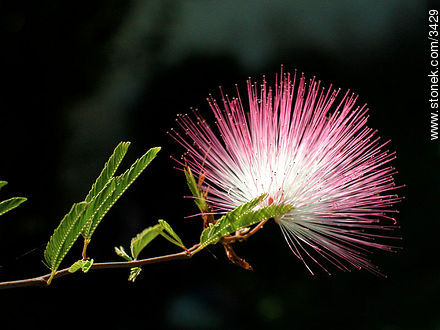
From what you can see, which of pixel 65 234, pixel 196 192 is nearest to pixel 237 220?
pixel 196 192

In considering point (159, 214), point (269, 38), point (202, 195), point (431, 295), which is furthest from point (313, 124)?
point (431, 295)

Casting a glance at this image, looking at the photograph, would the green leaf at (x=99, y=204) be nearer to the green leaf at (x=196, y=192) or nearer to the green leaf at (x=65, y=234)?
the green leaf at (x=65, y=234)

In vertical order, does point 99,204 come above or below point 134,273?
above

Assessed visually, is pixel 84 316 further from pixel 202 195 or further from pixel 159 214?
pixel 202 195

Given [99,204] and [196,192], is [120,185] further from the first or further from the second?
[196,192]

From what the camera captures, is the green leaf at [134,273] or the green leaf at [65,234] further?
the green leaf at [134,273]

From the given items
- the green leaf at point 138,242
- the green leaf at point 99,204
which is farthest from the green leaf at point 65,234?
the green leaf at point 138,242
